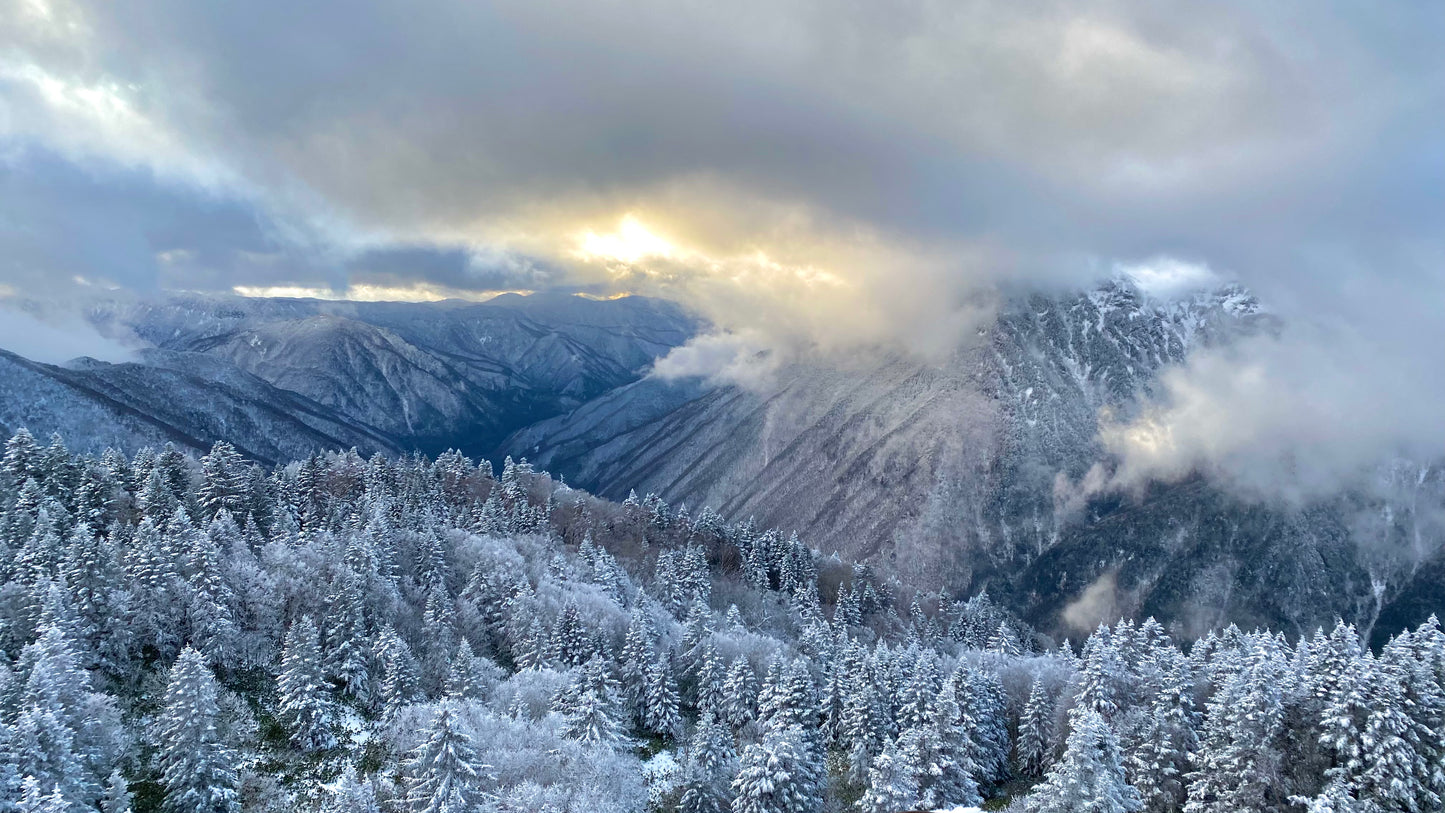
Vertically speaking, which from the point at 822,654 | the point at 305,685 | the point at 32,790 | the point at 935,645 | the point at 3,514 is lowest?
the point at 935,645

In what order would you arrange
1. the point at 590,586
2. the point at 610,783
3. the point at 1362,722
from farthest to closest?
the point at 590,586
the point at 610,783
the point at 1362,722

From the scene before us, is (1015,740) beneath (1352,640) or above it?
beneath

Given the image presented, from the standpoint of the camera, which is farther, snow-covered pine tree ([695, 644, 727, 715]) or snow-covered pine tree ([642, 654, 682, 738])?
snow-covered pine tree ([695, 644, 727, 715])

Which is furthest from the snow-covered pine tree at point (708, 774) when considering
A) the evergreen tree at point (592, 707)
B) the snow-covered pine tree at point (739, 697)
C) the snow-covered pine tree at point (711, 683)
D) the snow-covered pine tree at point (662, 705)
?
the snow-covered pine tree at point (711, 683)

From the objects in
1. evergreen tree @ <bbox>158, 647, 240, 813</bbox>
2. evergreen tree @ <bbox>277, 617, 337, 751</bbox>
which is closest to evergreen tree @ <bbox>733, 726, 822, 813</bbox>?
evergreen tree @ <bbox>158, 647, 240, 813</bbox>

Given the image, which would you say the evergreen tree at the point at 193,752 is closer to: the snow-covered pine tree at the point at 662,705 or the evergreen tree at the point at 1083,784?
the snow-covered pine tree at the point at 662,705

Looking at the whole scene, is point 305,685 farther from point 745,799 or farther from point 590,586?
point 590,586

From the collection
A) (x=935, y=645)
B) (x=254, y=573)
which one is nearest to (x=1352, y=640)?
(x=935, y=645)

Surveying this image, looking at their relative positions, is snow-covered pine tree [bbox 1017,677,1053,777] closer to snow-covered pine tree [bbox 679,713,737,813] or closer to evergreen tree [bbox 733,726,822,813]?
evergreen tree [bbox 733,726,822,813]

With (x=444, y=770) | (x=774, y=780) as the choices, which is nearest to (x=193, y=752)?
(x=444, y=770)

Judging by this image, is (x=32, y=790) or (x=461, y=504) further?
(x=461, y=504)
